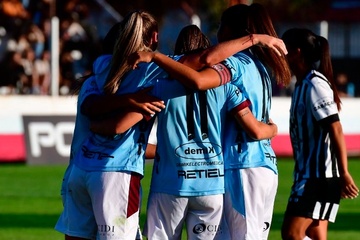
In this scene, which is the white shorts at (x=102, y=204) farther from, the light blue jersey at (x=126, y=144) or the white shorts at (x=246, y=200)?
the white shorts at (x=246, y=200)

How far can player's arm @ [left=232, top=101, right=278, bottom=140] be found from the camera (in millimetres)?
6781

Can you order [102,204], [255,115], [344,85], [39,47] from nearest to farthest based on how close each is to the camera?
[102,204] → [255,115] → [39,47] → [344,85]

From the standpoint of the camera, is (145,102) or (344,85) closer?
(145,102)

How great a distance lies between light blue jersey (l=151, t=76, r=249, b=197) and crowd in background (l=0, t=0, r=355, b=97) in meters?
16.5

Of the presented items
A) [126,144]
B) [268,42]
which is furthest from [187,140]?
[268,42]

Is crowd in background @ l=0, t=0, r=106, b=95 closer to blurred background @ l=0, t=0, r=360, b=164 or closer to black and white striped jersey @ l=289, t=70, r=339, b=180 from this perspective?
blurred background @ l=0, t=0, r=360, b=164

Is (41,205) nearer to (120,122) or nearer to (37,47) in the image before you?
(120,122)

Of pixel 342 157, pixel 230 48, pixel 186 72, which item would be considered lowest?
pixel 342 157

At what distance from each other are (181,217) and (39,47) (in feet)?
60.2

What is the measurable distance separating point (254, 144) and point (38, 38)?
18410 millimetres

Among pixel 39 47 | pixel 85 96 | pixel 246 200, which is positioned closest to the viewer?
pixel 85 96

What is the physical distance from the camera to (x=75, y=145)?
6.90 m

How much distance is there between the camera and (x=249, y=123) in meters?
6.79

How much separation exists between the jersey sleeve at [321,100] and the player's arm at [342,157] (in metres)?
0.10
